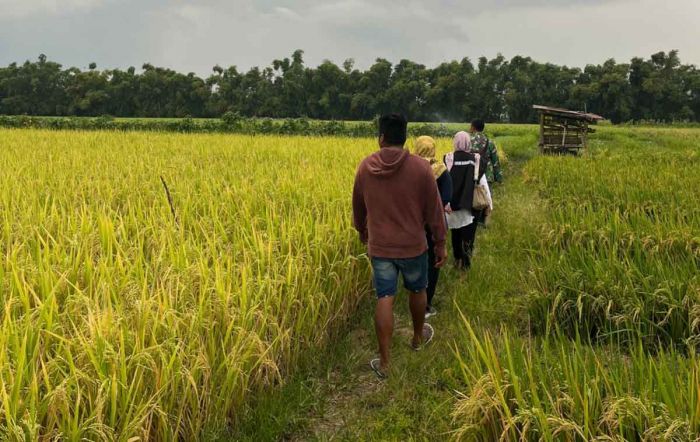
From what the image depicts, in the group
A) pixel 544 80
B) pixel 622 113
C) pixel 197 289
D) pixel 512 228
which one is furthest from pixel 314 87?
pixel 197 289

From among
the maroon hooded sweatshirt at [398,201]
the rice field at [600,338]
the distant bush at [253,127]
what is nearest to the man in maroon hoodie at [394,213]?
the maroon hooded sweatshirt at [398,201]

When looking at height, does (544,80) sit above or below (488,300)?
above

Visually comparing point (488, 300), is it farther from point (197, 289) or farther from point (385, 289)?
point (197, 289)

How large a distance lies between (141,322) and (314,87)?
61370 millimetres

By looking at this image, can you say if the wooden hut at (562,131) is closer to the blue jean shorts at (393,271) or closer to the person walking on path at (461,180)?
the person walking on path at (461,180)

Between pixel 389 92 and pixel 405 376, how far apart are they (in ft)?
186

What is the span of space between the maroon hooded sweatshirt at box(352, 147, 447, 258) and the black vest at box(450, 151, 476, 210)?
174 cm

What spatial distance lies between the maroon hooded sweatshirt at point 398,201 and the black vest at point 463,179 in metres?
1.74

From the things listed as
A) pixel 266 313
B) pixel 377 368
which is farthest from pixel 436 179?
pixel 266 313

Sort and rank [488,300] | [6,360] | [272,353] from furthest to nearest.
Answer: [488,300] → [272,353] → [6,360]

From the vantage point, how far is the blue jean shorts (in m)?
3.32

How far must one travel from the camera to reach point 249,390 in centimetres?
274

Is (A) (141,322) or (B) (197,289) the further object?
(B) (197,289)

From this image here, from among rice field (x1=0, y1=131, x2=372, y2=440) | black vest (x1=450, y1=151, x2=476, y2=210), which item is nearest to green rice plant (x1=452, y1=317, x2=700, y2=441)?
rice field (x1=0, y1=131, x2=372, y2=440)
